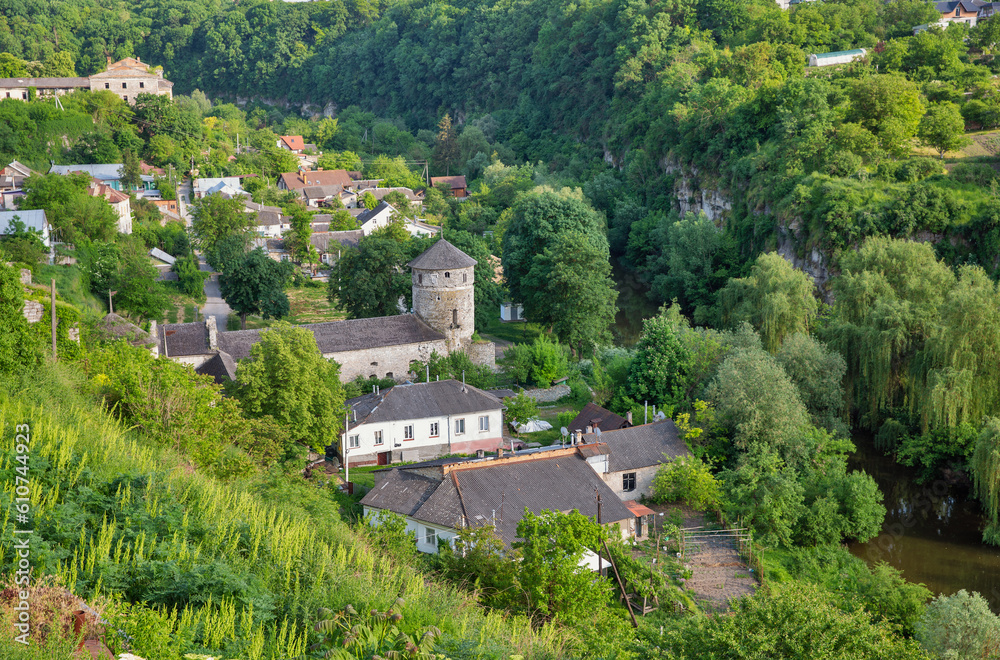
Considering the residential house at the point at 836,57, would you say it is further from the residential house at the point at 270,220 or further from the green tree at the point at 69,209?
the green tree at the point at 69,209

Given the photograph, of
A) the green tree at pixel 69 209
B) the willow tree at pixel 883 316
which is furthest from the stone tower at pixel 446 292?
the green tree at pixel 69 209

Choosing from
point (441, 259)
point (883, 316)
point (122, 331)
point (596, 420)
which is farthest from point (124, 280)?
point (883, 316)

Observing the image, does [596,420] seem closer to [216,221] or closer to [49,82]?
[216,221]

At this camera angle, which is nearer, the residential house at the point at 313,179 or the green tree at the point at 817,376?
the green tree at the point at 817,376

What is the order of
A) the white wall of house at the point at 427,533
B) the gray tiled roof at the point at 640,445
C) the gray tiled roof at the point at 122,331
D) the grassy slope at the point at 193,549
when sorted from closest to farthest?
the grassy slope at the point at 193,549
the white wall of house at the point at 427,533
the gray tiled roof at the point at 640,445
the gray tiled roof at the point at 122,331

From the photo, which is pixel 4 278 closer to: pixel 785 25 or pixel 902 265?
pixel 902 265

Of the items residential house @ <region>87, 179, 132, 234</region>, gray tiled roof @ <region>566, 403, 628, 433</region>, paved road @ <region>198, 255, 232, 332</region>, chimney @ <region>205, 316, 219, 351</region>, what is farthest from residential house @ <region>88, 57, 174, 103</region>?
gray tiled roof @ <region>566, 403, 628, 433</region>
